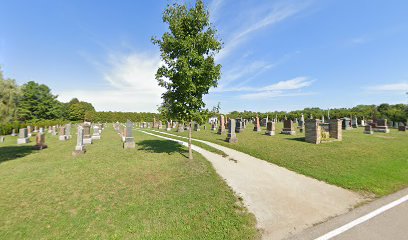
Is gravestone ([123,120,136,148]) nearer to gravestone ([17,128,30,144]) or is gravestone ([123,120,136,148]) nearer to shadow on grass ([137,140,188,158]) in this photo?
shadow on grass ([137,140,188,158])

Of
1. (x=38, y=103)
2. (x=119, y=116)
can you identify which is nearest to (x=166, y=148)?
(x=38, y=103)

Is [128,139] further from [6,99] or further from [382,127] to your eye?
[382,127]

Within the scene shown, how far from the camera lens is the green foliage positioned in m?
10.2

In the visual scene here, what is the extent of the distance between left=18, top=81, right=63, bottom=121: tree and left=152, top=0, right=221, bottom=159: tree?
61.1 metres

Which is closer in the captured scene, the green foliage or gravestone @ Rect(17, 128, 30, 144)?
the green foliage

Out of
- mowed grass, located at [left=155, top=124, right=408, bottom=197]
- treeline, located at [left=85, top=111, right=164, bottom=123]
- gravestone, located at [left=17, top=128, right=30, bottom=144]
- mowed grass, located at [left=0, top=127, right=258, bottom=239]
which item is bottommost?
mowed grass, located at [left=0, top=127, right=258, bottom=239]

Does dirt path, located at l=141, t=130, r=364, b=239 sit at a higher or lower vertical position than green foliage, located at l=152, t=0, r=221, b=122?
lower

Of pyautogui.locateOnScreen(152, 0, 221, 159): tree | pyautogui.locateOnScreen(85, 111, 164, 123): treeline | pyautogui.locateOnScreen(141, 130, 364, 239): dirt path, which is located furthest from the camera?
pyautogui.locateOnScreen(85, 111, 164, 123): treeline

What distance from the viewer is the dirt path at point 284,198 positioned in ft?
16.5

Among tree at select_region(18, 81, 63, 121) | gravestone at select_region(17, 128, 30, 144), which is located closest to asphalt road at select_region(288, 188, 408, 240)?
gravestone at select_region(17, 128, 30, 144)

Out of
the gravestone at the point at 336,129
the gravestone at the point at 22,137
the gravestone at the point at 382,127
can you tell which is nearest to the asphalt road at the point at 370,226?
the gravestone at the point at 336,129

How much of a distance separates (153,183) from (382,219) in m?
6.89

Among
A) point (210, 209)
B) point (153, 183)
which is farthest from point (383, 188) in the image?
point (153, 183)

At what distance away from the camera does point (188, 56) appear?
10055 mm
